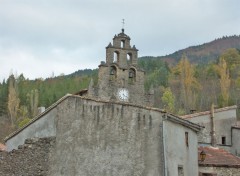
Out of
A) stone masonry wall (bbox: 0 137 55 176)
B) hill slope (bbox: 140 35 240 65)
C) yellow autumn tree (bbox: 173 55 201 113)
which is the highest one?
hill slope (bbox: 140 35 240 65)

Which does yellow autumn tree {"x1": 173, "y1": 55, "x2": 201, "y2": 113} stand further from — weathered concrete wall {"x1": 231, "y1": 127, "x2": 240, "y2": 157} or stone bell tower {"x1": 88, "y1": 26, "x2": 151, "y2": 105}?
stone bell tower {"x1": 88, "y1": 26, "x2": 151, "y2": 105}

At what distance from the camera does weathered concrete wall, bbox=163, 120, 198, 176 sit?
1725 cm

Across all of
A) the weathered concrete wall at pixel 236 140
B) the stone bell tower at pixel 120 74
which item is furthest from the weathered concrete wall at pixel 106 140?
the weathered concrete wall at pixel 236 140

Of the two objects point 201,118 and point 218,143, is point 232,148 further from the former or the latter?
point 201,118

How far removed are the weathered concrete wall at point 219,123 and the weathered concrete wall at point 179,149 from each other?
6.12 meters

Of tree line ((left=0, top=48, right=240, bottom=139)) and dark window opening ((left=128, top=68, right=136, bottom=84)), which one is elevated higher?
tree line ((left=0, top=48, right=240, bottom=139))

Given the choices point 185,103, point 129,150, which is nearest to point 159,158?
point 129,150

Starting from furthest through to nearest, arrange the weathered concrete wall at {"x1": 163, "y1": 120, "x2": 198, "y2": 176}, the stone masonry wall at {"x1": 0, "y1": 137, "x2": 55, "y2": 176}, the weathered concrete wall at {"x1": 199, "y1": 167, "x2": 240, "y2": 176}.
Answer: the weathered concrete wall at {"x1": 199, "y1": 167, "x2": 240, "y2": 176} < the weathered concrete wall at {"x1": 163, "y1": 120, "x2": 198, "y2": 176} < the stone masonry wall at {"x1": 0, "y1": 137, "x2": 55, "y2": 176}

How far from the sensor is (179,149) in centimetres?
1830

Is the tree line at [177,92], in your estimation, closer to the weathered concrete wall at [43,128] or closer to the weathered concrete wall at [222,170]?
the weathered concrete wall at [222,170]

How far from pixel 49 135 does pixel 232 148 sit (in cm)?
1463

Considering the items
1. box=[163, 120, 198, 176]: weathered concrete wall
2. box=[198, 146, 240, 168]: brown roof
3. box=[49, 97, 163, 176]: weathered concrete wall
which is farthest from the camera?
box=[198, 146, 240, 168]: brown roof

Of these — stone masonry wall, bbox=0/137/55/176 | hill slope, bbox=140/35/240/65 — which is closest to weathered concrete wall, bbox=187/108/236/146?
stone masonry wall, bbox=0/137/55/176

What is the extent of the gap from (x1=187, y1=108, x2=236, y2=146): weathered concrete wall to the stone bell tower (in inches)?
156
